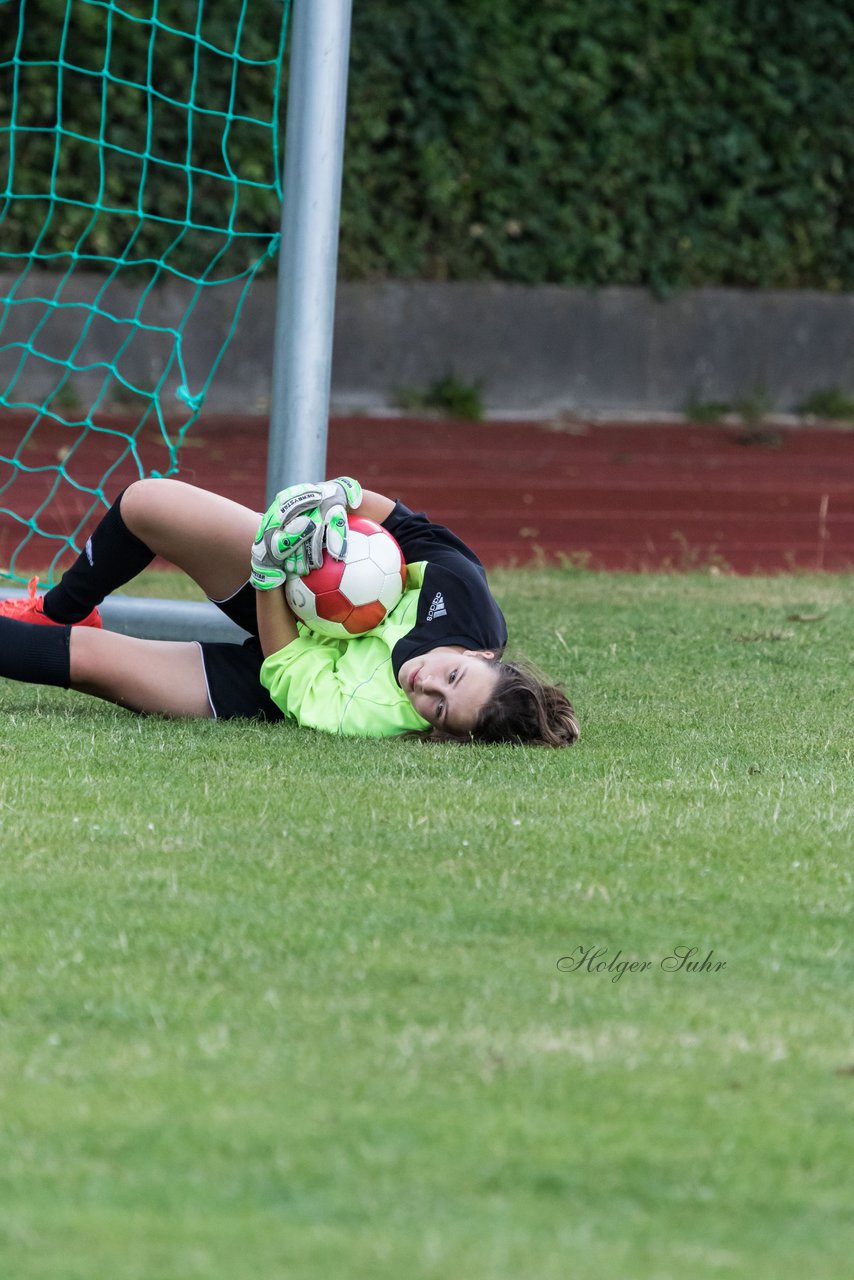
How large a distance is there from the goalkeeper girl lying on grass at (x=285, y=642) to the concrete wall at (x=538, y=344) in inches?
337

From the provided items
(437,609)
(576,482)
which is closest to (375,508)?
(437,609)

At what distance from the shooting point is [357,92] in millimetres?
12961

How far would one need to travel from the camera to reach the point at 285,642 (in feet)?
13.6

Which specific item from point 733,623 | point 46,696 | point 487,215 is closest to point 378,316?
point 487,215

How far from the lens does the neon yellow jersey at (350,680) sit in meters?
4.01

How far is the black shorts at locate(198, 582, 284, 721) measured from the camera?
4.21 metres

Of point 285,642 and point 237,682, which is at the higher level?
point 285,642

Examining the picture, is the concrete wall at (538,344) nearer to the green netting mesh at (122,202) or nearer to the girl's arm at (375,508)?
the green netting mesh at (122,202)

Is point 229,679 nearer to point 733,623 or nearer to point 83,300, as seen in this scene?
point 733,623

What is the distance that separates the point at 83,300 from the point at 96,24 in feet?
7.13

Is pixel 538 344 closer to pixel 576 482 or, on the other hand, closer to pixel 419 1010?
pixel 576 482

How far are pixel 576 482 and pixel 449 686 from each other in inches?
289
